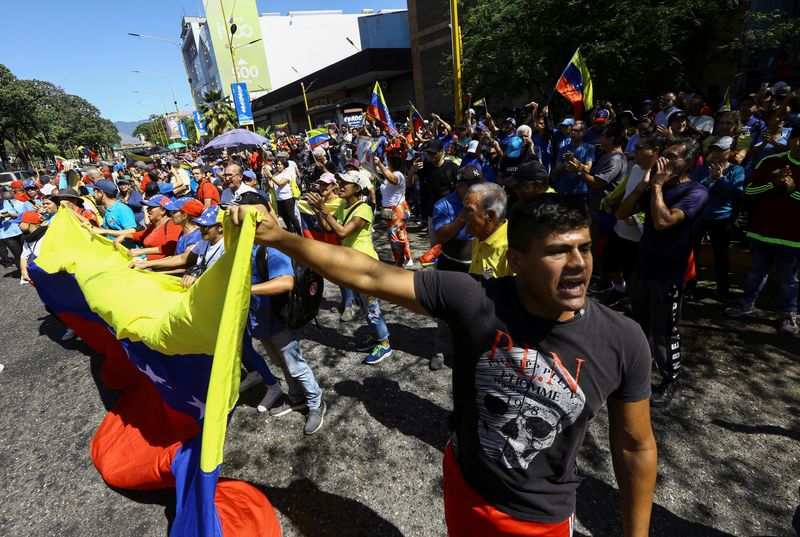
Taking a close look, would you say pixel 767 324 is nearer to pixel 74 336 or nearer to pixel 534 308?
pixel 534 308

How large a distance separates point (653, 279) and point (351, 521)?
9.39 ft

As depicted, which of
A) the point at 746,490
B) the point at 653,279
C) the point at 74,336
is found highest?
the point at 653,279

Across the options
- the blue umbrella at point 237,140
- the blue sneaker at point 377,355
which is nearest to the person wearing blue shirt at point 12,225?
the blue umbrella at point 237,140

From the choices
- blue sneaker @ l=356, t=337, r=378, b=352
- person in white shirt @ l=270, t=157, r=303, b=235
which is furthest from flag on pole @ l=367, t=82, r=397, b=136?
blue sneaker @ l=356, t=337, r=378, b=352

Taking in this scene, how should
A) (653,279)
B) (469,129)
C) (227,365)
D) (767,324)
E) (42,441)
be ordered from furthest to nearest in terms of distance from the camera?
(469,129)
(767,324)
(42,441)
(653,279)
(227,365)

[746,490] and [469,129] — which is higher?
[469,129]

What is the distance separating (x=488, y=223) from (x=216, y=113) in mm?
38240

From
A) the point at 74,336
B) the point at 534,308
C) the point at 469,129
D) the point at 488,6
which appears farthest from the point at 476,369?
the point at 488,6

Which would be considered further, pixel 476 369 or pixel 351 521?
pixel 351 521

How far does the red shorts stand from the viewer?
1.43 m

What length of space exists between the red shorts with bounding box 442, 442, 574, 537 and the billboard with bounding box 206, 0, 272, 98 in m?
52.1

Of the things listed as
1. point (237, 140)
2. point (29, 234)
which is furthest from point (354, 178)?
point (237, 140)

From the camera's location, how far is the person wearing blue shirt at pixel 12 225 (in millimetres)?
8719

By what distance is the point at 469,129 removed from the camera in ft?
33.2
